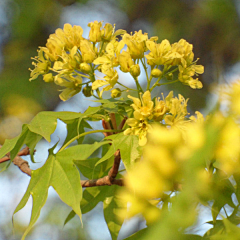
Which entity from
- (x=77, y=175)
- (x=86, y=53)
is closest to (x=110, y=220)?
(x=77, y=175)

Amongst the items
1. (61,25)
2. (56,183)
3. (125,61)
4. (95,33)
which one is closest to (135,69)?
(125,61)

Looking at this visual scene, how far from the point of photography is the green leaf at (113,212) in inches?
19.9

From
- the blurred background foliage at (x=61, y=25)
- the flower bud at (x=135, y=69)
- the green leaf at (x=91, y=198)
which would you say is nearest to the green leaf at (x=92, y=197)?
the green leaf at (x=91, y=198)

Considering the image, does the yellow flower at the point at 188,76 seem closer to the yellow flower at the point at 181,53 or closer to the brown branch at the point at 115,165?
the yellow flower at the point at 181,53

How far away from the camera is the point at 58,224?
153 cm

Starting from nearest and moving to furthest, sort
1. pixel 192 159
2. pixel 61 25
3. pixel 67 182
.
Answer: pixel 192 159 → pixel 67 182 → pixel 61 25

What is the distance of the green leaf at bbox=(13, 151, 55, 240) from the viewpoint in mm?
396

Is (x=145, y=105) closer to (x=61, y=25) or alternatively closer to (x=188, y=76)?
(x=188, y=76)

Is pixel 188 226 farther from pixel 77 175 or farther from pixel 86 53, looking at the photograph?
pixel 86 53

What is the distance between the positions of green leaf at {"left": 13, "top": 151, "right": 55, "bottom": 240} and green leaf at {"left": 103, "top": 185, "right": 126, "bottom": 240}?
0.14 meters

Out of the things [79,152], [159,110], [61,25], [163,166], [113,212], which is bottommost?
[61,25]

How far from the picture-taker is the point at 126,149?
43 cm

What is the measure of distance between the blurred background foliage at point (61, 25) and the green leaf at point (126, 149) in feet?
2.98

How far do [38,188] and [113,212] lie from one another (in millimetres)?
162
